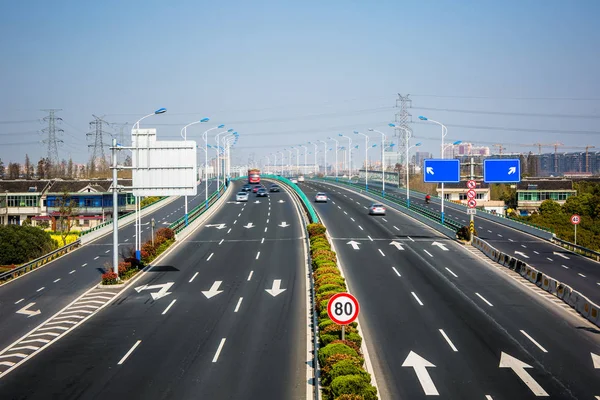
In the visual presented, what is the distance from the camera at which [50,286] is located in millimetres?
36156

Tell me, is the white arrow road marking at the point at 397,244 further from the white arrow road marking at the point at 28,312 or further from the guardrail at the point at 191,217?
the white arrow road marking at the point at 28,312

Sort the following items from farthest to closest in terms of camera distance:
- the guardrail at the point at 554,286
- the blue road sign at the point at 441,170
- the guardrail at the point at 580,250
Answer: the blue road sign at the point at 441,170, the guardrail at the point at 580,250, the guardrail at the point at 554,286

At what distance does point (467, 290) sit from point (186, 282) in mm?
15373

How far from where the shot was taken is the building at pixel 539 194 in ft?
385

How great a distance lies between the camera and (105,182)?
103m

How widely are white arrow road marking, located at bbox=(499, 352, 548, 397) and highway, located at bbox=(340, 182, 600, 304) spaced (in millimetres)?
11134

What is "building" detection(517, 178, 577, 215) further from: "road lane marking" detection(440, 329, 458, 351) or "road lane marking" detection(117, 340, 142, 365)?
"road lane marking" detection(117, 340, 142, 365)

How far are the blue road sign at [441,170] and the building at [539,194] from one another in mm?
68253

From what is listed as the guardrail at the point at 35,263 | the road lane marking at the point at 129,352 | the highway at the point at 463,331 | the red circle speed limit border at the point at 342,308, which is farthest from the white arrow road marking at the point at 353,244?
the red circle speed limit border at the point at 342,308

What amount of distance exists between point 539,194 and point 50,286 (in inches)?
3959

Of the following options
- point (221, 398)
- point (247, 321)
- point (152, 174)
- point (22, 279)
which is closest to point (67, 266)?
point (22, 279)

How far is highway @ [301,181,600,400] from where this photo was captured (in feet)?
60.8

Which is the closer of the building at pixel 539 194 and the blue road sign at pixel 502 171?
the blue road sign at pixel 502 171

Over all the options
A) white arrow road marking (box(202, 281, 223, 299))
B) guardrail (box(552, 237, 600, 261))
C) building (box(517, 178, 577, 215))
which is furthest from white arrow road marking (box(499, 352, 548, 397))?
building (box(517, 178, 577, 215))
